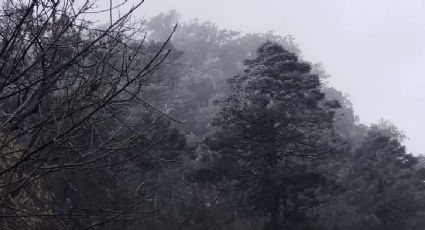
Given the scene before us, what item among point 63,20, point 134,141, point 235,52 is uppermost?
point 235,52

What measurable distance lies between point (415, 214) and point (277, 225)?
1171 cm

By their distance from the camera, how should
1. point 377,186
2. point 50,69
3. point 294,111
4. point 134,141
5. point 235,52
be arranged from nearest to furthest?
point 50,69, point 134,141, point 294,111, point 377,186, point 235,52

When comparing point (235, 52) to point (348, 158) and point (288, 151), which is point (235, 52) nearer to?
point (348, 158)

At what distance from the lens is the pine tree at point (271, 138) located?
947 inches

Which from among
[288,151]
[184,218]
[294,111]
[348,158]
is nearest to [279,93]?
[294,111]

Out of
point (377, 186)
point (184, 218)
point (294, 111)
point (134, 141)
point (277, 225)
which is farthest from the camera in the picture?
point (377, 186)

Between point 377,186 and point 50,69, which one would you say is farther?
point 377,186

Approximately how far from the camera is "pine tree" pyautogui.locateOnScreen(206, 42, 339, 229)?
24.1m

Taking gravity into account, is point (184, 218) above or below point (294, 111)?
below

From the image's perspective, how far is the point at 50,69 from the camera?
118 inches

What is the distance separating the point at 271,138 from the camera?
2452 cm

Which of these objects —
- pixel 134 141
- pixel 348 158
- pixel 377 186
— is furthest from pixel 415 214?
pixel 134 141

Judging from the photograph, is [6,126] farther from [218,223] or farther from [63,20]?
[218,223]

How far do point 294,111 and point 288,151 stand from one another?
1872mm
